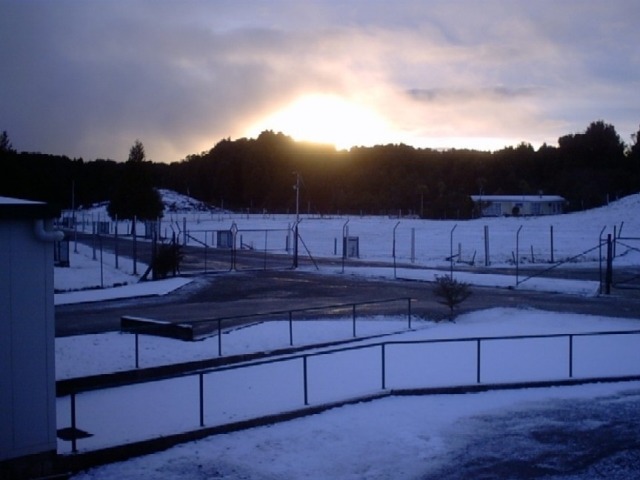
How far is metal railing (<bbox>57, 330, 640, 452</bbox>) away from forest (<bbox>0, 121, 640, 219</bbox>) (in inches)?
2776

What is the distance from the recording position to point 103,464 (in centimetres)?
936

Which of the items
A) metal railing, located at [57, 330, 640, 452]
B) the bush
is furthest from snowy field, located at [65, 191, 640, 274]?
metal railing, located at [57, 330, 640, 452]

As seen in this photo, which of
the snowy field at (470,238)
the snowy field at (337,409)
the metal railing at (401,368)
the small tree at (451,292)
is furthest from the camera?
the snowy field at (470,238)

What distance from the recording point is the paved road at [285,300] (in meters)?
23.2

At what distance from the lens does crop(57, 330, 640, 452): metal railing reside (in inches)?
502

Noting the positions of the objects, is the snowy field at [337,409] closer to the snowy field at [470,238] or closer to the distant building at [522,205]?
the snowy field at [470,238]

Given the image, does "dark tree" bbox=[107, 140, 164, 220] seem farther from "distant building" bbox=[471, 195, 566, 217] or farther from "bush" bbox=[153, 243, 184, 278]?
"bush" bbox=[153, 243, 184, 278]

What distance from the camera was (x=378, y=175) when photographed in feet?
432

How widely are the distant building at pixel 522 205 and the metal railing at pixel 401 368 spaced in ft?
263

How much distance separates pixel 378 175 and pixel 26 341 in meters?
125

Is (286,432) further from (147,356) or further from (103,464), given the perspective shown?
(147,356)

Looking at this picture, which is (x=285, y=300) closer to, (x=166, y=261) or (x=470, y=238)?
(x=166, y=261)

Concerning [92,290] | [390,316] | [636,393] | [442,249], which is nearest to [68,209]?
[442,249]

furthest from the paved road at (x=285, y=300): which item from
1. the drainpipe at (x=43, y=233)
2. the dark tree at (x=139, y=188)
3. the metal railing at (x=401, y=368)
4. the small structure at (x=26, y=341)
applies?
the dark tree at (x=139, y=188)
